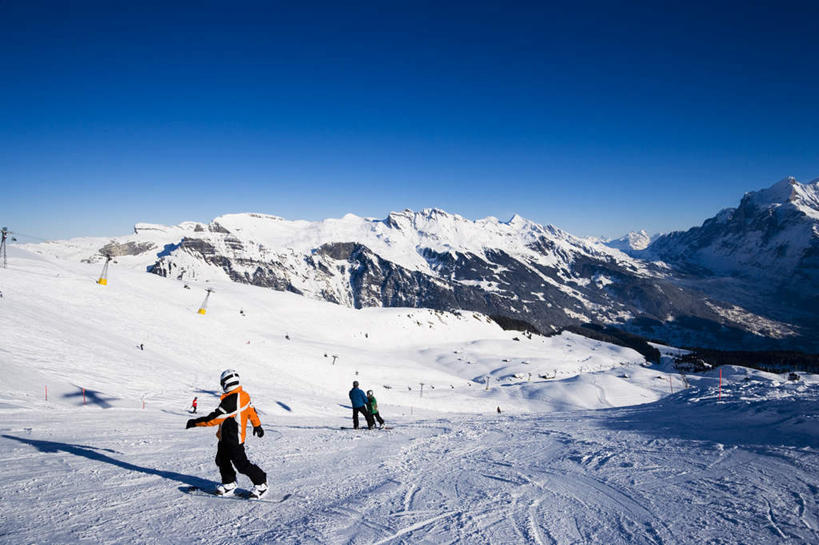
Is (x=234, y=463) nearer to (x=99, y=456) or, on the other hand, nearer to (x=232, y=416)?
(x=232, y=416)

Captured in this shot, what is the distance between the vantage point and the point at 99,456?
349 inches

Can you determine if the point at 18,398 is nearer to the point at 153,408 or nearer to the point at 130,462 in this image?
the point at 153,408

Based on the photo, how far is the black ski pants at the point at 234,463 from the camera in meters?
6.80

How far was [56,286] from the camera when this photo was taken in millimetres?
35062

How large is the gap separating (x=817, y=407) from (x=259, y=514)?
15.8 metres

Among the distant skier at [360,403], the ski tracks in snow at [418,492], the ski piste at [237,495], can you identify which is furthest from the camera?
the distant skier at [360,403]

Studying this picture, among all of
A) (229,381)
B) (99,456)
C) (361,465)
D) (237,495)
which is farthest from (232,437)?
(99,456)

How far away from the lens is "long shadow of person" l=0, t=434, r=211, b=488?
777 centimetres

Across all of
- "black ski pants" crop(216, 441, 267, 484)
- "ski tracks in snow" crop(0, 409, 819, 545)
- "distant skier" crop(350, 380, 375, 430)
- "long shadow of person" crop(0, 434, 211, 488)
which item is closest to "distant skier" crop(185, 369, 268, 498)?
"black ski pants" crop(216, 441, 267, 484)

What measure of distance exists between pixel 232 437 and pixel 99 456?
4625 mm

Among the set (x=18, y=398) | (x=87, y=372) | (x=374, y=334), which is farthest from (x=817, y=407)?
(x=374, y=334)

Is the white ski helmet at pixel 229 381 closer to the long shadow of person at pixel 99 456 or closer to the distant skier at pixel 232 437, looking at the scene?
the distant skier at pixel 232 437

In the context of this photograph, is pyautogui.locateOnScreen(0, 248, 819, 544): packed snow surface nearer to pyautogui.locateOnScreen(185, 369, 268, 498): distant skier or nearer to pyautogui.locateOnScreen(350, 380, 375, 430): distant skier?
pyautogui.locateOnScreen(185, 369, 268, 498): distant skier

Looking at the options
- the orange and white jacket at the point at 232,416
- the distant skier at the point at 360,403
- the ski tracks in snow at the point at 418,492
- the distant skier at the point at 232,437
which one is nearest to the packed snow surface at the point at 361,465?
the ski tracks in snow at the point at 418,492
